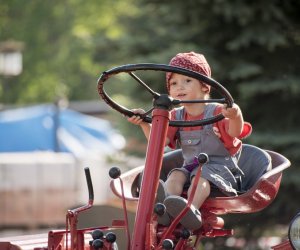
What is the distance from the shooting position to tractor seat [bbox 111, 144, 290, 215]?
5.21m

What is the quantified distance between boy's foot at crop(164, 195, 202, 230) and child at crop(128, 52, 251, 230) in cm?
22

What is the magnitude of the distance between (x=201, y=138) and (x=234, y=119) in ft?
1.14

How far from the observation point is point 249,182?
5746 millimetres

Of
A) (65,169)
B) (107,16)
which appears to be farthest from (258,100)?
(107,16)

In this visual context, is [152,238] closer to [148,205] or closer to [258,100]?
[148,205]

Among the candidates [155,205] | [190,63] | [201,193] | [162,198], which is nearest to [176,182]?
[201,193]

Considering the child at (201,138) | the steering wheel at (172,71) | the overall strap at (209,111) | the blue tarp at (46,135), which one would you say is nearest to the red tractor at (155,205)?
the steering wheel at (172,71)

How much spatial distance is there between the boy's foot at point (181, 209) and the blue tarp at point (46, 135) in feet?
47.0

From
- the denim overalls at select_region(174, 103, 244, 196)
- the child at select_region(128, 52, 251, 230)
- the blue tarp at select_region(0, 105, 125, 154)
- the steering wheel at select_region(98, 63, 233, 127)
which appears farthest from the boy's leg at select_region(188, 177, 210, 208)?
the blue tarp at select_region(0, 105, 125, 154)

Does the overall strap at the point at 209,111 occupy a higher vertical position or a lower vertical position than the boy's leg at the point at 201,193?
higher

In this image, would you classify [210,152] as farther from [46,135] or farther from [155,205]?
[46,135]

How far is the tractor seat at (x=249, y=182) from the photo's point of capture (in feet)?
17.1

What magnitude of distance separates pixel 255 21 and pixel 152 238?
7.43m

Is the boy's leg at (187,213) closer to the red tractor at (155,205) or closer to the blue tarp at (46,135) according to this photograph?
the red tractor at (155,205)
